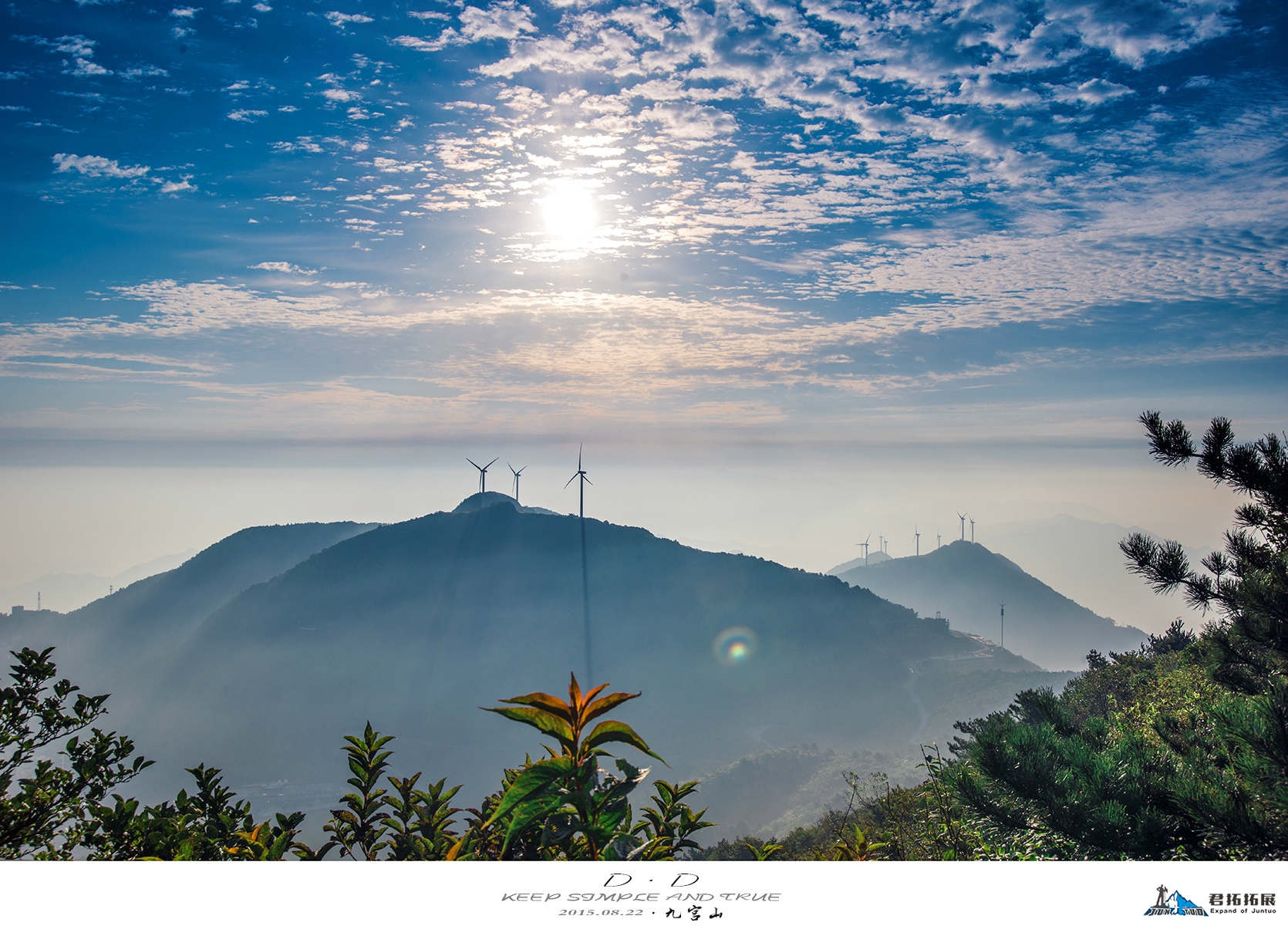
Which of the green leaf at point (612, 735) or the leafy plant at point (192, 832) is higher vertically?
the green leaf at point (612, 735)

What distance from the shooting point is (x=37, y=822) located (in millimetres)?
3332


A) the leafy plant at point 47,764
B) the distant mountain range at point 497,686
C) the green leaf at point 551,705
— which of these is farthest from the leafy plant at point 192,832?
the distant mountain range at point 497,686

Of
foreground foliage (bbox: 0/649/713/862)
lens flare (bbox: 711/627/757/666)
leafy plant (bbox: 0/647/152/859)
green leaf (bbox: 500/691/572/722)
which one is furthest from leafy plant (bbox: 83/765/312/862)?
lens flare (bbox: 711/627/757/666)

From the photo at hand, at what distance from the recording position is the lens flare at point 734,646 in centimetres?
18475

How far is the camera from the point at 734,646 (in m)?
189

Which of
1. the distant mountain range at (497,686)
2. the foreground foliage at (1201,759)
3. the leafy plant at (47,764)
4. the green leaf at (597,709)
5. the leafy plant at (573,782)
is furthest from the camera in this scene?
the distant mountain range at (497,686)

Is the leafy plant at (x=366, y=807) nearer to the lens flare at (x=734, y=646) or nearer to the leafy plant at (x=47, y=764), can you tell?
the leafy plant at (x=47, y=764)

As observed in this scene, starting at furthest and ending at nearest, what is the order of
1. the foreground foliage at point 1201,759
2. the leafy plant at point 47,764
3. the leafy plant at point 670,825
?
the leafy plant at point 47,764
the foreground foliage at point 1201,759
the leafy plant at point 670,825

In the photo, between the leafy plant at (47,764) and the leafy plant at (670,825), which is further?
the leafy plant at (47,764)

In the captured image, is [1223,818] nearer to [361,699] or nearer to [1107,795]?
[1107,795]
